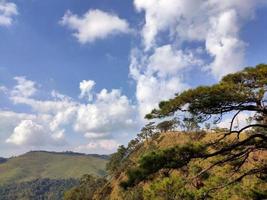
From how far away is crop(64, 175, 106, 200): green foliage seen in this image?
13388 centimetres

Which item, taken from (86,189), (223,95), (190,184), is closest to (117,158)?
(86,189)

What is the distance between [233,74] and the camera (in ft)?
53.5

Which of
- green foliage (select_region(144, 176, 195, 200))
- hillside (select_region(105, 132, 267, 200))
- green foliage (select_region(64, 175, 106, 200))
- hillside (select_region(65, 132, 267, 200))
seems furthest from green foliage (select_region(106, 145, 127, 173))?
green foliage (select_region(144, 176, 195, 200))

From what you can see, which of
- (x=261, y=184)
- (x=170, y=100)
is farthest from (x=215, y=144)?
(x=261, y=184)

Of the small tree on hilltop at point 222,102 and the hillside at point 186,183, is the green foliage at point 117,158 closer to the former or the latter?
the hillside at point 186,183

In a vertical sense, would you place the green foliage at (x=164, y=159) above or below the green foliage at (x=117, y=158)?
below

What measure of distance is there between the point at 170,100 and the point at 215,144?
3.97 m

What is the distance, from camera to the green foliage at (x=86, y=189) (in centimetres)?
13388

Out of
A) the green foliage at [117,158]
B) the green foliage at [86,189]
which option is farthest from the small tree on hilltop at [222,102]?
the green foliage at [117,158]

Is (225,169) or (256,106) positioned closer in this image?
(256,106)

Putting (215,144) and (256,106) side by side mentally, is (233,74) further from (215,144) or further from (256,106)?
(215,144)

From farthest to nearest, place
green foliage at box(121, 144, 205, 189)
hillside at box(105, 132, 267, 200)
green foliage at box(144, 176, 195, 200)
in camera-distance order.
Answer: hillside at box(105, 132, 267, 200) < green foliage at box(144, 176, 195, 200) < green foliage at box(121, 144, 205, 189)

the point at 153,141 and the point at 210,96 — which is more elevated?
the point at 153,141

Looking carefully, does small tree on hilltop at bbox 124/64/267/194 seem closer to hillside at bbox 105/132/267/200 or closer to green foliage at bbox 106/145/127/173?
hillside at bbox 105/132/267/200
